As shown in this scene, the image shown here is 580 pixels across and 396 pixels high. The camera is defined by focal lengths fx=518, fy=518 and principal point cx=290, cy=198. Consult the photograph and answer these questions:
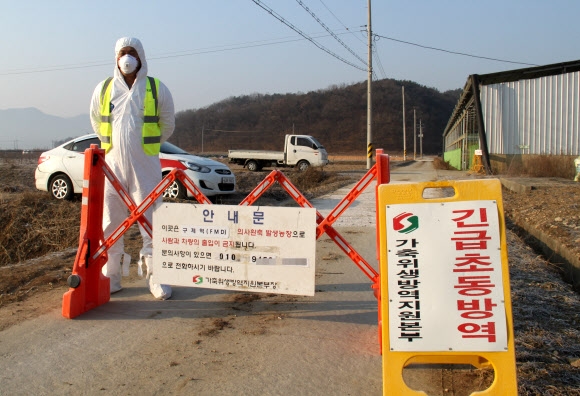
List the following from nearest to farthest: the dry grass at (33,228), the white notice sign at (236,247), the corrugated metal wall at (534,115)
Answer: the white notice sign at (236,247), the dry grass at (33,228), the corrugated metal wall at (534,115)

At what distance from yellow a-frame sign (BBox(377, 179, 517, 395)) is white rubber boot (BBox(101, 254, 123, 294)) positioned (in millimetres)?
2902

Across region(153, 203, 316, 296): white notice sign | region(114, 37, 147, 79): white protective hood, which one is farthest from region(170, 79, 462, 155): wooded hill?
region(153, 203, 316, 296): white notice sign

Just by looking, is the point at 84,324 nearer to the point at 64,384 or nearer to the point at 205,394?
the point at 64,384

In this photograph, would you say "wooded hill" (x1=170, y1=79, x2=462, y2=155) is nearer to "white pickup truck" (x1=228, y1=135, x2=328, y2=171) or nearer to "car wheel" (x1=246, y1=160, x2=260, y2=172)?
"car wheel" (x1=246, y1=160, x2=260, y2=172)

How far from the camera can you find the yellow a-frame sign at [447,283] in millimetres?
2645

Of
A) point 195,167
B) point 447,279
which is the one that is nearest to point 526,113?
point 195,167

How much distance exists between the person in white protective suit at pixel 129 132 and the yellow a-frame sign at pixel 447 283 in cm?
253

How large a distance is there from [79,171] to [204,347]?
8562mm

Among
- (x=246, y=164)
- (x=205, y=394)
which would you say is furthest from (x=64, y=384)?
(x=246, y=164)

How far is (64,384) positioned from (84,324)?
103 centimetres

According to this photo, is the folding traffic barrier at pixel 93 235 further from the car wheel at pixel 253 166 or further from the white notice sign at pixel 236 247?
the car wheel at pixel 253 166

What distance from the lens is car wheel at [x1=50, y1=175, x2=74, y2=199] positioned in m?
11.2

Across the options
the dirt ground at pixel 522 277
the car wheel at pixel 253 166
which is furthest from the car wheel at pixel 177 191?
the car wheel at pixel 253 166

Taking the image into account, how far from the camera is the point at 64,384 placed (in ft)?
9.97
